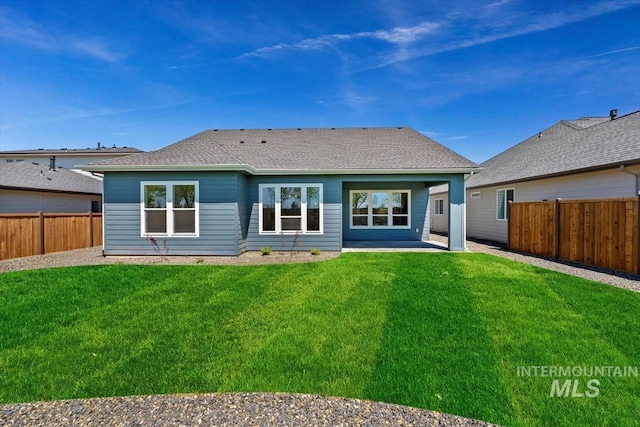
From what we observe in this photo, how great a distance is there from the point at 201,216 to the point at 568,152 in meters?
15.2

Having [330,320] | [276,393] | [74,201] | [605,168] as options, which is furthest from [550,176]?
[74,201]

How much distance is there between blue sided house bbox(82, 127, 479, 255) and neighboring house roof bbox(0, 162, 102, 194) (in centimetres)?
734

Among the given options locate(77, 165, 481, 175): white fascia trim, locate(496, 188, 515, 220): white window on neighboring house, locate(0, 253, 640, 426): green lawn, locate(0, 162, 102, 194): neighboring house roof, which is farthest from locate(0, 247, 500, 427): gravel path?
locate(0, 162, 102, 194): neighboring house roof

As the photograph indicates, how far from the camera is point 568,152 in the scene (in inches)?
526

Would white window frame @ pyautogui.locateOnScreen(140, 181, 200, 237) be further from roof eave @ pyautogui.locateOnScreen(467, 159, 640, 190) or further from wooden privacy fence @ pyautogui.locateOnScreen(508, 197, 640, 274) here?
roof eave @ pyautogui.locateOnScreen(467, 159, 640, 190)

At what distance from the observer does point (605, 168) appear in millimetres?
9906

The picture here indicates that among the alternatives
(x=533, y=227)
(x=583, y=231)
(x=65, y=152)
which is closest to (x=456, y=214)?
(x=533, y=227)

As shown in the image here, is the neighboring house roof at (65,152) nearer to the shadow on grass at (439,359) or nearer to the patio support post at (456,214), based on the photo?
the patio support post at (456,214)

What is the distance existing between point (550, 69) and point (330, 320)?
1488cm

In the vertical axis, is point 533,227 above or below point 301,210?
below

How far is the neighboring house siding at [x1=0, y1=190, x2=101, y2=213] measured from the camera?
14.2 m

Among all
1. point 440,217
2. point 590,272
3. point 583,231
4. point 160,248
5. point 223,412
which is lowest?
point 223,412

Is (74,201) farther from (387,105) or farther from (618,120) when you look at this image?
(618,120)

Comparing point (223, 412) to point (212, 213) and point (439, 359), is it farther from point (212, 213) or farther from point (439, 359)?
point (212, 213)
